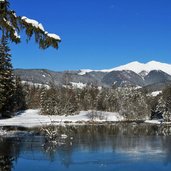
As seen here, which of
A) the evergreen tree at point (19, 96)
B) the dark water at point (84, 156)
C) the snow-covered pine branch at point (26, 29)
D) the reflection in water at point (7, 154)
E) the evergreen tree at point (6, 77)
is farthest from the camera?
the evergreen tree at point (19, 96)

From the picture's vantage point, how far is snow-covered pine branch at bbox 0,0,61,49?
15.4m

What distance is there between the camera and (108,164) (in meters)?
29.3

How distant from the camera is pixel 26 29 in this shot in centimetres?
1570

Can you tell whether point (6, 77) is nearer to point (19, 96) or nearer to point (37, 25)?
point (19, 96)

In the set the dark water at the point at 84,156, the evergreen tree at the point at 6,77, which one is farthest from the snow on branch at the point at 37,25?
the evergreen tree at the point at 6,77

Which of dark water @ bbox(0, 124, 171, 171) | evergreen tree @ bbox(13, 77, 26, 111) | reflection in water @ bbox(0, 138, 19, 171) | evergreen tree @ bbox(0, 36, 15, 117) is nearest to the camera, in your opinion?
reflection in water @ bbox(0, 138, 19, 171)

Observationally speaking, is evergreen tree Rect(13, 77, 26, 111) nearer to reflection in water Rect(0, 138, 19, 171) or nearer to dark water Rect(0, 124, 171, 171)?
dark water Rect(0, 124, 171, 171)

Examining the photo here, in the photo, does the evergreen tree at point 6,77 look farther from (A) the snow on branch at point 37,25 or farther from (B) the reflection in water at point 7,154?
(A) the snow on branch at point 37,25

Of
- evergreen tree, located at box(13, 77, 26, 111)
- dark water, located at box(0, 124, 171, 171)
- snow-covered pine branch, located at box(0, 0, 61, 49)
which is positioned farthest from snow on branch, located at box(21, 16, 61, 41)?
evergreen tree, located at box(13, 77, 26, 111)

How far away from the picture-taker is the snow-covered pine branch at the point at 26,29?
15.4 meters

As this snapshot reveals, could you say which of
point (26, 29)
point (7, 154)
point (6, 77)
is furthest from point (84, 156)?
point (6, 77)

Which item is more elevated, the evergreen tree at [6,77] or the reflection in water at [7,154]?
the evergreen tree at [6,77]

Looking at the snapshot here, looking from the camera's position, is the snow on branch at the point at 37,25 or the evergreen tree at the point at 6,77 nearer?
the snow on branch at the point at 37,25

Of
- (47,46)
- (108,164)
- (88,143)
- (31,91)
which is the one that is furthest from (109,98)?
(47,46)
